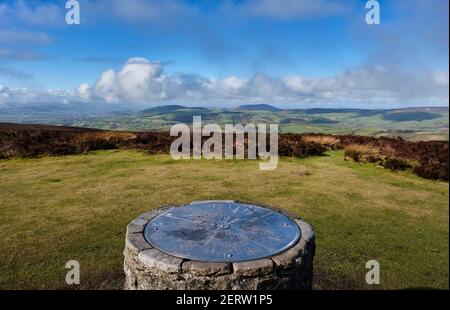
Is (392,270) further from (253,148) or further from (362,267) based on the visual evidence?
(253,148)

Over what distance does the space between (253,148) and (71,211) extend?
9488 millimetres

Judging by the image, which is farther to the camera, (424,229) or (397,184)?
(397,184)

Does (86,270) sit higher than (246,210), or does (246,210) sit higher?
(246,210)

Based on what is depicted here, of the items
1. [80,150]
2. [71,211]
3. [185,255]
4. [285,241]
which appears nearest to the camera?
[185,255]

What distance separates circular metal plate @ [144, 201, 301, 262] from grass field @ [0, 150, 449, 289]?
1085 millimetres

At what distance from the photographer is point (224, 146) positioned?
17297mm

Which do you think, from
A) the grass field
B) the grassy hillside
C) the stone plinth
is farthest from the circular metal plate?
the grassy hillside

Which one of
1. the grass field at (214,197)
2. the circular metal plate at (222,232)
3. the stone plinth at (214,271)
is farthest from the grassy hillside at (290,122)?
the stone plinth at (214,271)

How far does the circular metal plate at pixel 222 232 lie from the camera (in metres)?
4.29

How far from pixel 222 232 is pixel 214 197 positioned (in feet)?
13.8

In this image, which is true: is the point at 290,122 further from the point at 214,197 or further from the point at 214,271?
the point at 214,271

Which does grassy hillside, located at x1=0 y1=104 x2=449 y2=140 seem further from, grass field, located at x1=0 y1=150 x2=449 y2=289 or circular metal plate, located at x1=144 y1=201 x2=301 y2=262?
circular metal plate, located at x1=144 y1=201 x2=301 y2=262

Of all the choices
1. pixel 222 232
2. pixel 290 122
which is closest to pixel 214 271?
pixel 222 232
